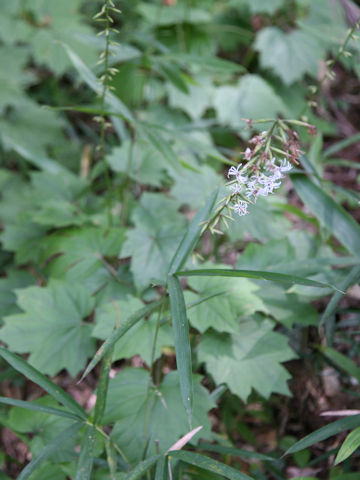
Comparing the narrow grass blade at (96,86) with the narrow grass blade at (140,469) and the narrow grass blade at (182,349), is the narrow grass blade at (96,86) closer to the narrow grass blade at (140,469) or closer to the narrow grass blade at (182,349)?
the narrow grass blade at (182,349)

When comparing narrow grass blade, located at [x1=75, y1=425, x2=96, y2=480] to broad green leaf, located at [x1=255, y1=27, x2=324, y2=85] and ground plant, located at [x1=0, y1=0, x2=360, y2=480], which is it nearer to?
ground plant, located at [x1=0, y1=0, x2=360, y2=480]

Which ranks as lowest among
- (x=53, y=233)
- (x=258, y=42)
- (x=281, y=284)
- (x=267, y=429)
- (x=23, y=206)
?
(x=267, y=429)

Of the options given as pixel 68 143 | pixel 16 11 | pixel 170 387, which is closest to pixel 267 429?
pixel 170 387

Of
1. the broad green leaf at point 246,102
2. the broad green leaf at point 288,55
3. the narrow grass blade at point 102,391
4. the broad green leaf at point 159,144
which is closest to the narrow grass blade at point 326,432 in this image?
the narrow grass blade at point 102,391

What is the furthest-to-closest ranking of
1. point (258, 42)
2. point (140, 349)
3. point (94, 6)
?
point (94, 6)
point (258, 42)
point (140, 349)

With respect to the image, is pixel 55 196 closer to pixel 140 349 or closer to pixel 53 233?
pixel 53 233

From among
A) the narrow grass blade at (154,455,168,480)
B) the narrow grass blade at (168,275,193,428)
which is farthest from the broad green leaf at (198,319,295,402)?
the narrow grass blade at (168,275,193,428)

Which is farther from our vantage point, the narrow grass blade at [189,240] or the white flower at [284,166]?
the narrow grass blade at [189,240]
